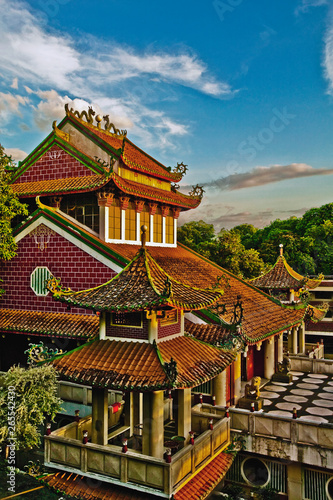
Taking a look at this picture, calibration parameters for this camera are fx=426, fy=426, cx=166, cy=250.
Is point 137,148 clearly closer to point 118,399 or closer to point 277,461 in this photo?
point 118,399

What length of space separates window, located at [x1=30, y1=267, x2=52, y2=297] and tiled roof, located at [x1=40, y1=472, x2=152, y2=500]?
7940 millimetres

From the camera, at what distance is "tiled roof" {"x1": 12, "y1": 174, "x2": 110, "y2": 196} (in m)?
19.2

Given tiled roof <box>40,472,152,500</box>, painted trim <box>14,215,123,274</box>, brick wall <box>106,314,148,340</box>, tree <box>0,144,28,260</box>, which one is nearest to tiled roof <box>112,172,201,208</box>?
painted trim <box>14,215,123,274</box>

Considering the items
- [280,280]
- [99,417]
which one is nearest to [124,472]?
[99,417]

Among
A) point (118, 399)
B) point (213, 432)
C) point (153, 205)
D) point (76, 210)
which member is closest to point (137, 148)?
point (153, 205)

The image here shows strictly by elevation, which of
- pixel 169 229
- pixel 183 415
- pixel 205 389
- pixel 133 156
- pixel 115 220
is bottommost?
pixel 205 389

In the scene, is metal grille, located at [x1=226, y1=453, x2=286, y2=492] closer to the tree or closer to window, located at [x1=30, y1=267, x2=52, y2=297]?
window, located at [x1=30, y1=267, x2=52, y2=297]

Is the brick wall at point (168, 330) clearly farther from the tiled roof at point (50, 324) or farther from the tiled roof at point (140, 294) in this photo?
the tiled roof at point (50, 324)

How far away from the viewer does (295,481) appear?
1571 cm

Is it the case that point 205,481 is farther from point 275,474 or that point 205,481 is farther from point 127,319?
point 275,474

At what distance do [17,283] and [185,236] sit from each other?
137 feet

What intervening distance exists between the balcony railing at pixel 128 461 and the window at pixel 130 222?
9.87 meters

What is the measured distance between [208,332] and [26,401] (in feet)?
23.3

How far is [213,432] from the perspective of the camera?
13453mm
